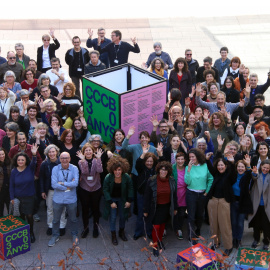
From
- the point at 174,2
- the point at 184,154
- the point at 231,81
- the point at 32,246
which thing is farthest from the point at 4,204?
the point at 174,2

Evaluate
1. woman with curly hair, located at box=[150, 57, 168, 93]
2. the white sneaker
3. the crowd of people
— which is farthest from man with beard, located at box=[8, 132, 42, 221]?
woman with curly hair, located at box=[150, 57, 168, 93]

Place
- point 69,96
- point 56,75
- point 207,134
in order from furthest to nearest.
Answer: point 56,75 < point 69,96 < point 207,134

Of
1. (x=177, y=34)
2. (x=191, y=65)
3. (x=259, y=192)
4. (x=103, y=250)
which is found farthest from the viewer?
(x=177, y=34)

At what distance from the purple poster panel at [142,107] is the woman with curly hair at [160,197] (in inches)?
70.9

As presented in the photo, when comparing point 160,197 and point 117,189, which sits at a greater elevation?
point 117,189

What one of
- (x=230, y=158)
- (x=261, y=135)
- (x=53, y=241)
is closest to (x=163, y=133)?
(x=230, y=158)

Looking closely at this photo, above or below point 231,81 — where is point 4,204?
below

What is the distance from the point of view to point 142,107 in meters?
11.8

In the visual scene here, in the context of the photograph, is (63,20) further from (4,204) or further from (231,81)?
(4,204)

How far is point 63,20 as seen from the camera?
23156mm

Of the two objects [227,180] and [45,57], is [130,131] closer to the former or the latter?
[227,180]

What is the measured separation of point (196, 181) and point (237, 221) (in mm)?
1011

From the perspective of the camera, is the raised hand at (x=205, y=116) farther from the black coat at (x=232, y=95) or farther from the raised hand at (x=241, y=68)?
the raised hand at (x=241, y=68)

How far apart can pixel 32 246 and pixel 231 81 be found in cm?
580
